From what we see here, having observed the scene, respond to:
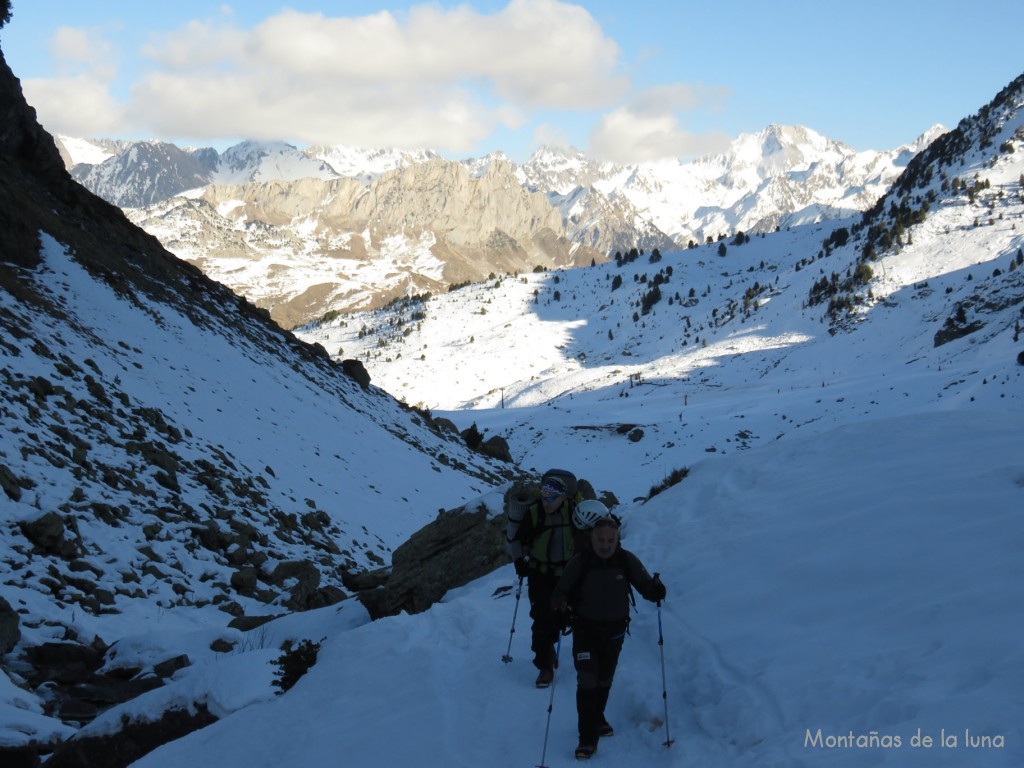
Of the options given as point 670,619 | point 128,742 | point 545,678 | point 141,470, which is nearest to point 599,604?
point 545,678

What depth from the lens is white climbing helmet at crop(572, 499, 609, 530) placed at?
638 centimetres

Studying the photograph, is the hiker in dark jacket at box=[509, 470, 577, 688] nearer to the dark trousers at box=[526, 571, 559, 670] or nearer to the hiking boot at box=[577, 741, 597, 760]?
the dark trousers at box=[526, 571, 559, 670]

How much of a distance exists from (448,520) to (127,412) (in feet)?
27.8

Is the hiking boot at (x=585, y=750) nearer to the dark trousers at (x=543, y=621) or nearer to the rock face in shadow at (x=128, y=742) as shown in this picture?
the dark trousers at (x=543, y=621)

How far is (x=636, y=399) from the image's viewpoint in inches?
2194

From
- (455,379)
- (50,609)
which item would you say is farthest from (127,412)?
(455,379)

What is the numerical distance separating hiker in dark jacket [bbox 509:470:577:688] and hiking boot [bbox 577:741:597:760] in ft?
5.03

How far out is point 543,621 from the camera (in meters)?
7.54

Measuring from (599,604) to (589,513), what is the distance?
2.51 feet

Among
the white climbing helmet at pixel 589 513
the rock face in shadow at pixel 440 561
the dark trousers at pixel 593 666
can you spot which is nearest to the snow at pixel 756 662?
the dark trousers at pixel 593 666

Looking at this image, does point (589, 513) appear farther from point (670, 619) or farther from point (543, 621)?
point (670, 619)

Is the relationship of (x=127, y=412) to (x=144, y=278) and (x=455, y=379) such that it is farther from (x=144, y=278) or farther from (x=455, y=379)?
(x=455, y=379)

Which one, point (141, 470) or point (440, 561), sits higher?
point (141, 470)

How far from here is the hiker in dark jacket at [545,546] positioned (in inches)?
296
